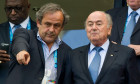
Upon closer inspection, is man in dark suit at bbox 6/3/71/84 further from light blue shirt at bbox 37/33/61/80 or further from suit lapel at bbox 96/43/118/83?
suit lapel at bbox 96/43/118/83

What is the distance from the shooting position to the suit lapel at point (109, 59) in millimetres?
3086

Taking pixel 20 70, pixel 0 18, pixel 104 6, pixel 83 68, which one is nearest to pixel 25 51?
pixel 20 70

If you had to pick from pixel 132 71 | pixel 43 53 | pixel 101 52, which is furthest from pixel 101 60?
pixel 43 53

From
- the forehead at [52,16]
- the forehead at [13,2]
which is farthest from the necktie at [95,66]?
the forehead at [13,2]

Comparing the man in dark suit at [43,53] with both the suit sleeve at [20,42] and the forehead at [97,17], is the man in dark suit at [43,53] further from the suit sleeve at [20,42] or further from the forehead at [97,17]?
the forehead at [97,17]

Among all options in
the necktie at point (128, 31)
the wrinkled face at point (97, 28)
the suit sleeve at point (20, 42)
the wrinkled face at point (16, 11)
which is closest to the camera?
the suit sleeve at point (20, 42)

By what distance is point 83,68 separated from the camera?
3.19m

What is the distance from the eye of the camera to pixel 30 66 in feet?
10.7

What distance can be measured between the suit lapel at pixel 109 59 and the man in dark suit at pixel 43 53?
46 cm

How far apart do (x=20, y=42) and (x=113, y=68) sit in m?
0.91

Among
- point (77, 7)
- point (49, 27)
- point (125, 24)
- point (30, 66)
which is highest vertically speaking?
point (49, 27)

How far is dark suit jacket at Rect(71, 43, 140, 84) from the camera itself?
307 centimetres

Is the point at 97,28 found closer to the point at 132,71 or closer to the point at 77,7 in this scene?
the point at 132,71

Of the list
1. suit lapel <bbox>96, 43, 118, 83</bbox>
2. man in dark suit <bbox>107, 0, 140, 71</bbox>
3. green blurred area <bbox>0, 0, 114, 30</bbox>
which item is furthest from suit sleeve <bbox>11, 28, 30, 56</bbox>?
green blurred area <bbox>0, 0, 114, 30</bbox>
